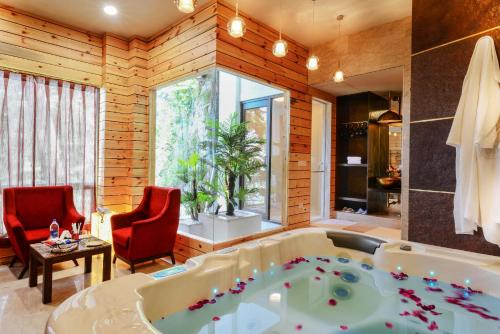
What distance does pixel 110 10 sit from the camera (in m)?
3.52

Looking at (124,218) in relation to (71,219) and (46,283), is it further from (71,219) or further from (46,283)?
(46,283)

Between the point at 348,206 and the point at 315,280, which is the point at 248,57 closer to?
the point at 315,280

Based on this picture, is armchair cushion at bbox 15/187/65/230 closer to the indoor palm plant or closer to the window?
the window

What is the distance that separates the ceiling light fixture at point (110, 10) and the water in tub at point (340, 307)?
3.48m

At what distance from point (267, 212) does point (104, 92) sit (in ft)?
10.0

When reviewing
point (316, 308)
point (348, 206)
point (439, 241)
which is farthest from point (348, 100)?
point (316, 308)

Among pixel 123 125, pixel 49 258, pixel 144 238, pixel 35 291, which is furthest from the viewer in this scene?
pixel 123 125

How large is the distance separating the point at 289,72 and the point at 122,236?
10.6 ft

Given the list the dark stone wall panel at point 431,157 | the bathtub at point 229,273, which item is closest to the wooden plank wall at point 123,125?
the bathtub at point 229,273

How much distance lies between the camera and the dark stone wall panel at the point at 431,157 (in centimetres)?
228

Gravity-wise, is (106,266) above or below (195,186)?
below

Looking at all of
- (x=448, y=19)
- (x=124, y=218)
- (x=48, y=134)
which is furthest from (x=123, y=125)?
(x=448, y=19)

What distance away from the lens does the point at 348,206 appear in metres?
5.79

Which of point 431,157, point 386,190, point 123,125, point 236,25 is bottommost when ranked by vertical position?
point 386,190
